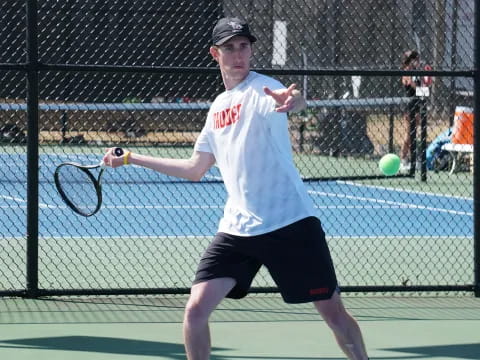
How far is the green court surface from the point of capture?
6.27 metres

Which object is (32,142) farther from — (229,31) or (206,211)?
(206,211)

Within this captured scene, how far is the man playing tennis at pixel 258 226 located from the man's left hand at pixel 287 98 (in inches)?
5.6

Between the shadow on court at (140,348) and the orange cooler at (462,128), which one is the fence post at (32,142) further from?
the orange cooler at (462,128)

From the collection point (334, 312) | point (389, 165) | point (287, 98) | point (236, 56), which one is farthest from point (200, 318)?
point (389, 165)

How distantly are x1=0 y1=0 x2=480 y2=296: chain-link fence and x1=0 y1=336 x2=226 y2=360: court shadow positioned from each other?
3.91 ft

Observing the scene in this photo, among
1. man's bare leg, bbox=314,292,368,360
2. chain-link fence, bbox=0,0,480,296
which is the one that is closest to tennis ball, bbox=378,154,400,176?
chain-link fence, bbox=0,0,480,296

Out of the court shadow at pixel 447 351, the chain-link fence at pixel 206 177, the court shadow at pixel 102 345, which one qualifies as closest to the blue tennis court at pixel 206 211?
the chain-link fence at pixel 206 177

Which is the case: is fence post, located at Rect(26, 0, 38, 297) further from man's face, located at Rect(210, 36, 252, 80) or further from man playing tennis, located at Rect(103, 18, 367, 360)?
man's face, located at Rect(210, 36, 252, 80)

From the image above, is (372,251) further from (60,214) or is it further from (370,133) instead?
(370,133)

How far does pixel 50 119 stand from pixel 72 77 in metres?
3.59

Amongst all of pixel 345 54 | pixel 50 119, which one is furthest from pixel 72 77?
pixel 345 54

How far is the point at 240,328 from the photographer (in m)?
6.96

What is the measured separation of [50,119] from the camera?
23.8 meters

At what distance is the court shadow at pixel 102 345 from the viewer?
6.27 metres
